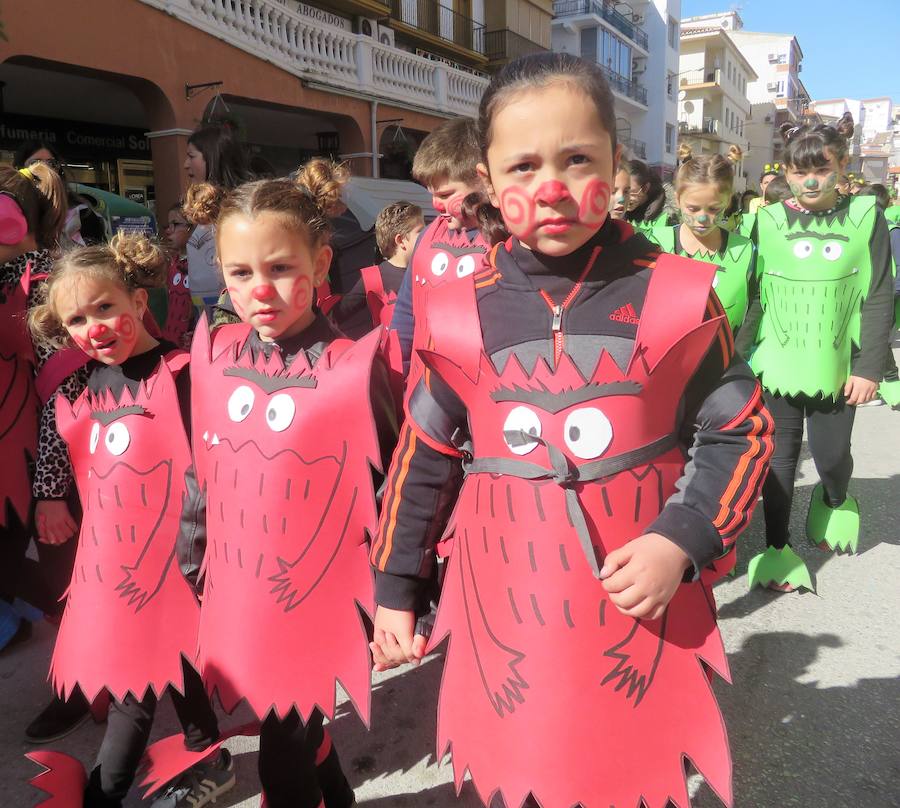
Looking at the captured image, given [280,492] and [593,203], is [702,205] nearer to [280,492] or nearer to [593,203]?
[593,203]

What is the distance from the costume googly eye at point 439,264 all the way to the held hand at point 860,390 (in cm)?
174

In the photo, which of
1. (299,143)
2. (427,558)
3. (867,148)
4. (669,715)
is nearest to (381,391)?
(427,558)

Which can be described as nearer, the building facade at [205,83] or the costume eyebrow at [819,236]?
the costume eyebrow at [819,236]

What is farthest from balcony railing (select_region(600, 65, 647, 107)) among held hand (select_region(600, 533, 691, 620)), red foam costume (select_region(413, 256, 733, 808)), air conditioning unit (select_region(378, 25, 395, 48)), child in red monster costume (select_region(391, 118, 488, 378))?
held hand (select_region(600, 533, 691, 620))

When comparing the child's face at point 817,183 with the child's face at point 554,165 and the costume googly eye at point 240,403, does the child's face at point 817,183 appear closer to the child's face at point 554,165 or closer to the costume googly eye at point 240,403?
the child's face at point 554,165

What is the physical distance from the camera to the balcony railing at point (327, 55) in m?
9.91

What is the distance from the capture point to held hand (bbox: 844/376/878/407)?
9.62 feet

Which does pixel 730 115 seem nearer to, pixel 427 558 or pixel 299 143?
pixel 299 143

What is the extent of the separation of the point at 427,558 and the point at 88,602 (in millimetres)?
929

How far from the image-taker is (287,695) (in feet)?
5.02

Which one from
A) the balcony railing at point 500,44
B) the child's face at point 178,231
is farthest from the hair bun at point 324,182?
the balcony railing at point 500,44

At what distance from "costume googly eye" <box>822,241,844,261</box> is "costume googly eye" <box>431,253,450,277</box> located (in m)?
1.58

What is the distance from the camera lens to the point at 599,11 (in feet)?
90.2

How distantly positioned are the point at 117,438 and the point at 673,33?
124 ft
